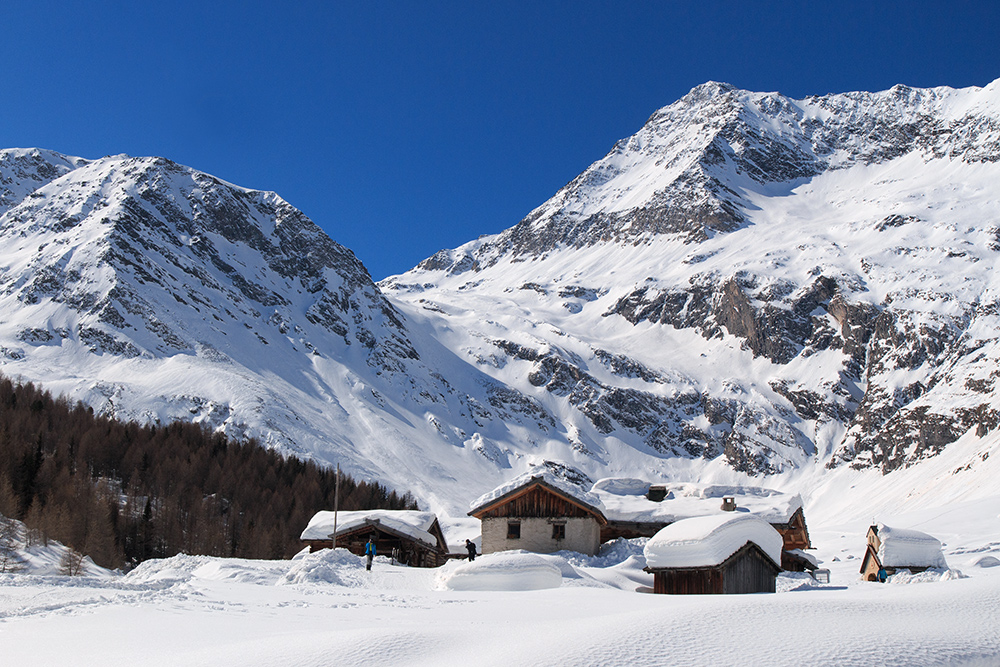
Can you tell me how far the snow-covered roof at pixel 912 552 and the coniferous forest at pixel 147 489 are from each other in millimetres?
42701

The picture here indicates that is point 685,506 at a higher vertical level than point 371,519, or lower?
higher

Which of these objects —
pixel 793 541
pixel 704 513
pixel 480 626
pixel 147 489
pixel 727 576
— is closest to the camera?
pixel 480 626

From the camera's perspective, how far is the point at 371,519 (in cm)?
4372

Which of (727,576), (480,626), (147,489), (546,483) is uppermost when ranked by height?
(147,489)

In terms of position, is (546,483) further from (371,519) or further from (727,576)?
(727,576)

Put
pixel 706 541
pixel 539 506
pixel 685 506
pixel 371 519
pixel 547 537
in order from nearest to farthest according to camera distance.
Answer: pixel 706 541
pixel 547 537
pixel 539 506
pixel 685 506
pixel 371 519

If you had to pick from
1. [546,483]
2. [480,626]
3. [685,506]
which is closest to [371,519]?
[546,483]

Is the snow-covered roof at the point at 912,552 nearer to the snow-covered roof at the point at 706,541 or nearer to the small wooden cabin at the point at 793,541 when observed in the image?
the small wooden cabin at the point at 793,541

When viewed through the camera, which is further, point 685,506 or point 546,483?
point 685,506

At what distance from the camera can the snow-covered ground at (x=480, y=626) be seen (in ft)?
35.1

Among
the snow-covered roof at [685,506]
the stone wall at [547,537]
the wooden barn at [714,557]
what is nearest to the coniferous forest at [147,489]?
the stone wall at [547,537]

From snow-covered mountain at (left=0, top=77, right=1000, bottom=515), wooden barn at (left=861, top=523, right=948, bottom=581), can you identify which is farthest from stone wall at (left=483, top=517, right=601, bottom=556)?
snow-covered mountain at (left=0, top=77, right=1000, bottom=515)

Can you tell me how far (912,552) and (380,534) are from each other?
2574 centimetres

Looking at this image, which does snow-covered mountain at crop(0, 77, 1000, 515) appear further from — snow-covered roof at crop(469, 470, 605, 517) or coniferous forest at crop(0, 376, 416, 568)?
snow-covered roof at crop(469, 470, 605, 517)
